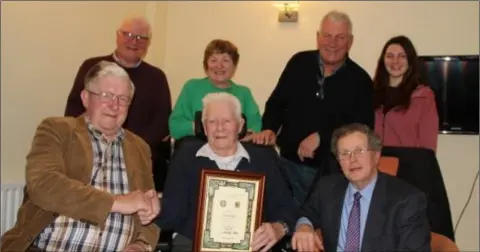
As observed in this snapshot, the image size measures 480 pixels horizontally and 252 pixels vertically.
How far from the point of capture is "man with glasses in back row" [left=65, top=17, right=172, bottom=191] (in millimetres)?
3717

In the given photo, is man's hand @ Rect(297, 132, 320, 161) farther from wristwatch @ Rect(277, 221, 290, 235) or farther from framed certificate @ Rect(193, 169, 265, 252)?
framed certificate @ Rect(193, 169, 265, 252)

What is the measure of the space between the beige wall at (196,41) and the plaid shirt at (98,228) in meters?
1.57

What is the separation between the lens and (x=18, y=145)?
392cm

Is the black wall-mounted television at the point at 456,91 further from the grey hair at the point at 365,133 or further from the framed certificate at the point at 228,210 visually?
the framed certificate at the point at 228,210

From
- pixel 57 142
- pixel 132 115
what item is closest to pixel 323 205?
pixel 57 142

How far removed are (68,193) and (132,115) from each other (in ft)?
4.79

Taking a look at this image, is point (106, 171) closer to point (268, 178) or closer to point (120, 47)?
point (268, 178)

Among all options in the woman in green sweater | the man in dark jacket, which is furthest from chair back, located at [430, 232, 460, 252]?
the woman in green sweater

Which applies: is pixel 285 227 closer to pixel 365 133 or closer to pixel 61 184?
pixel 365 133

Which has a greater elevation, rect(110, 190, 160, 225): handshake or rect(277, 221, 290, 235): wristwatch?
rect(110, 190, 160, 225): handshake

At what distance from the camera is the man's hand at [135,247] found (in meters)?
2.48

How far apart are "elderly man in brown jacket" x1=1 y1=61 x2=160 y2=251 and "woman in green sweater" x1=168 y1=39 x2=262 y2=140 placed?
3.04ft

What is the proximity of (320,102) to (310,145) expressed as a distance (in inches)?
11.9

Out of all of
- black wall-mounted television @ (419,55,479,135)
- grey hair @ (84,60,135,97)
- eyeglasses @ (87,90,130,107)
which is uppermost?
black wall-mounted television @ (419,55,479,135)
